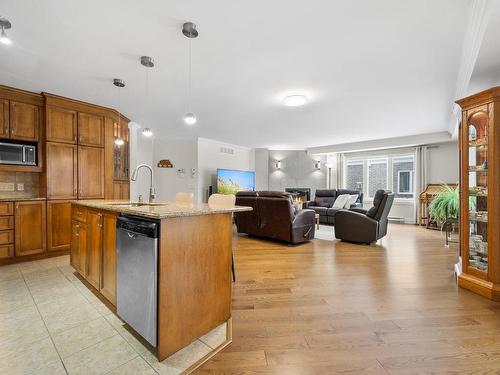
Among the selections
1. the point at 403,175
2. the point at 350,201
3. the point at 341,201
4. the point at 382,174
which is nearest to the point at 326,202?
the point at 341,201

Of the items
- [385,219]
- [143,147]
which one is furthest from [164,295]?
[143,147]

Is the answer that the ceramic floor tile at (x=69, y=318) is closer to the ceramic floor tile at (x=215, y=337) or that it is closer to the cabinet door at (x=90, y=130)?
the ceramic floor tile at (x=215, y=337)

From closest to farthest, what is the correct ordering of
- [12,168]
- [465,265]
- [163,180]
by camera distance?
[465,265] < [12,168] < [163,180]

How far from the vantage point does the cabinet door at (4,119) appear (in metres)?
3.39

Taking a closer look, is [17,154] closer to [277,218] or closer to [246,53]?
[246,53]

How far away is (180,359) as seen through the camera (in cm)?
154

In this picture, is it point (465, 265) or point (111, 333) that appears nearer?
point (111, 333)

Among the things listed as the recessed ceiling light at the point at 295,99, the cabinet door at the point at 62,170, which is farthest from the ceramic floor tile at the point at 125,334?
the recessed ceiling light at the point at 295,99

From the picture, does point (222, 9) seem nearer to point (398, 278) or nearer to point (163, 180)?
point (398, 278)

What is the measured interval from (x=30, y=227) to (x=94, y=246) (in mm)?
2036

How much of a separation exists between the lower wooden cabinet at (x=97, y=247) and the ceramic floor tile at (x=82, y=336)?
0.62ft

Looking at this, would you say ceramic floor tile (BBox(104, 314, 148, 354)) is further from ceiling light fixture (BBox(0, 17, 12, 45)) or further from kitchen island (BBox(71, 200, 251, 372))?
ceiling light fixture (BBox(0, 17, 12, 45))

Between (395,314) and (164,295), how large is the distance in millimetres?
1904

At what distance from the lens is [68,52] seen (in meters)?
2.54
